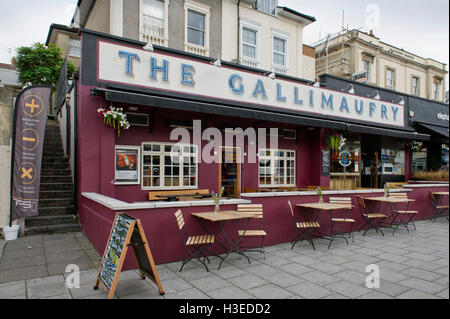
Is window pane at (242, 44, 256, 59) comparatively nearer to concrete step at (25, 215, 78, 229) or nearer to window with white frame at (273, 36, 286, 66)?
window with white frame at (273, 36, 286, 66)

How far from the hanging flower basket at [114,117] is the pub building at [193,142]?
162 millimetres

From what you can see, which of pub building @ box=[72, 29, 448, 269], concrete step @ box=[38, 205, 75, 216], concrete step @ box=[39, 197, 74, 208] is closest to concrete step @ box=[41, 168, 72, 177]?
concrete step @ box=[39, 197, 74, 208]

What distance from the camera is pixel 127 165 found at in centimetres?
821

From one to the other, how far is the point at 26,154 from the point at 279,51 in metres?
11.1

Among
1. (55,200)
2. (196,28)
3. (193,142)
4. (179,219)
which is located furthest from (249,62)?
(179,219)

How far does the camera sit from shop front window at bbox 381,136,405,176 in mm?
14789

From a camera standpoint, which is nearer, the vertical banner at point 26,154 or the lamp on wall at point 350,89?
the vertical banner at point 26,154

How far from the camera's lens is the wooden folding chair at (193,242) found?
5.17 metres

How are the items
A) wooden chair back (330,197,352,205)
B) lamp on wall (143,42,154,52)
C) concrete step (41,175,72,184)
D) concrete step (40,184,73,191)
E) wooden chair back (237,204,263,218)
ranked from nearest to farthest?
wooden chair back (237,204,263,218), wooden chair back (330,197,352,205), lamp on wall (143,42,154,52), concrete step (40,184,73,191), concrete step (41,175,72,184)

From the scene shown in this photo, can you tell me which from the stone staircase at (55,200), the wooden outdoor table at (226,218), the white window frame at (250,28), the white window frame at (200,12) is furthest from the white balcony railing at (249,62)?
the wooden outdoor table at (226,218)

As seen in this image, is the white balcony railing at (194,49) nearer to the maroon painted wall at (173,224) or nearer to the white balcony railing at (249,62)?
the white balcony railing at (249,62)

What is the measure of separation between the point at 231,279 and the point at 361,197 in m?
5.08

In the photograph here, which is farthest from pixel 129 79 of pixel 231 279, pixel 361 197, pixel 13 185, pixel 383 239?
pixel 383 239

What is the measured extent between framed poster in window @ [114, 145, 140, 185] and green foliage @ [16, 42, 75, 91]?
37.9ft
